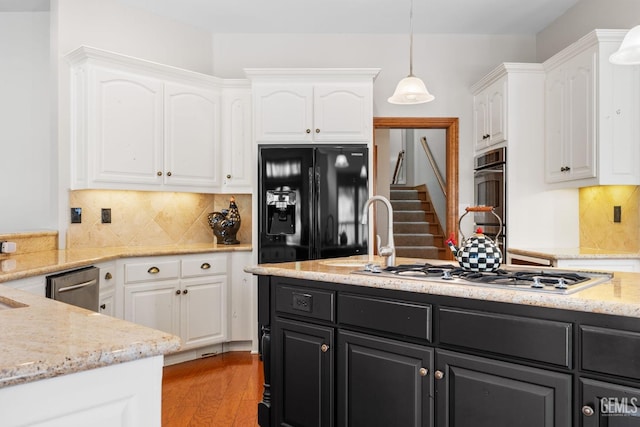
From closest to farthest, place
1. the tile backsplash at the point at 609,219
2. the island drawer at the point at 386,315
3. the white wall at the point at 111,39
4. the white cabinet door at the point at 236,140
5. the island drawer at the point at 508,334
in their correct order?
the island drawer at the point at 508,334
the island drawer at the point at 386,315
the tile backsplash at the point at 609,219
the white wall at the point at 111,39
the white cabinet door at the point at 236,140

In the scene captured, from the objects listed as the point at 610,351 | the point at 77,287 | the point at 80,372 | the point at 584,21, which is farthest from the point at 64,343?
the point at 584,21

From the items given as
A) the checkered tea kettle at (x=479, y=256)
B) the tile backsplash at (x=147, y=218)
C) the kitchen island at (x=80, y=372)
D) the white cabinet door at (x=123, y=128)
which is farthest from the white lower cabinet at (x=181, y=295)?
the kitchen island at (x=80, y=372)

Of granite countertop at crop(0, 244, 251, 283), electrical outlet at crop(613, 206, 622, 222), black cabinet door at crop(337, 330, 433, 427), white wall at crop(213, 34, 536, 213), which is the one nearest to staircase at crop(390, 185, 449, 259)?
white wall at crop(213, 34, 536, 213)

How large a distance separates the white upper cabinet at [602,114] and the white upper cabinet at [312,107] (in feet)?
5.01

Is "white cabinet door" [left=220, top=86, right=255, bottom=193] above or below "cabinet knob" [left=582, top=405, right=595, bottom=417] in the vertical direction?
above

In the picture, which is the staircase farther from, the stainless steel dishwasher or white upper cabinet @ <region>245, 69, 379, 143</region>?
the stainless steel dishwasher

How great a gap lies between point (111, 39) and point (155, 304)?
2195 millimetres

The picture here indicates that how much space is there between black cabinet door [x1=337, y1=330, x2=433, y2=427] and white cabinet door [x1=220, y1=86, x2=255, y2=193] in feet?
8.58

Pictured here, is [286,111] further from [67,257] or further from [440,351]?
[440,351]

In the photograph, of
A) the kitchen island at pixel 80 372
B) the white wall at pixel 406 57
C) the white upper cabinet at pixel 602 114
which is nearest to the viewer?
the kitchen island at pixel 80 372

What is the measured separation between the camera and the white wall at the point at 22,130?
4023 mm

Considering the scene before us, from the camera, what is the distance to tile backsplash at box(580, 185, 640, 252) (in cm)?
345

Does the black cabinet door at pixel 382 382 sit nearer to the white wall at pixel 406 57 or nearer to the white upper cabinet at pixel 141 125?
the white upper cabinet at pixel 141 125

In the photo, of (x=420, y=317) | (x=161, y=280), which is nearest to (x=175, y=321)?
(x=161, y=280)
